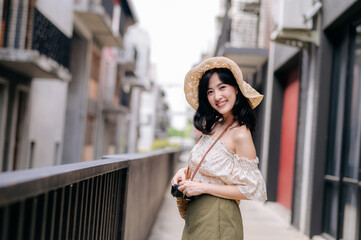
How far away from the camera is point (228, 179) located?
240cm

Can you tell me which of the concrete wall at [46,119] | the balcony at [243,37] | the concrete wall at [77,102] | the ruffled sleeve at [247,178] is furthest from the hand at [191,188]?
the concrete wall at [77,102]

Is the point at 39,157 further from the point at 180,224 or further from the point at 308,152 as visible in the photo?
the point at 308,152

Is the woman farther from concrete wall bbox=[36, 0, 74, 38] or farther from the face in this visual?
concrete wall bbox=[36, 0, 74, 38]

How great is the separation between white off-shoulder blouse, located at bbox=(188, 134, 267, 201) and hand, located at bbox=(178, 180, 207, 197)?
0.08 m

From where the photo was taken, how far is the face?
8.33ft

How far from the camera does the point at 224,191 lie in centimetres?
238

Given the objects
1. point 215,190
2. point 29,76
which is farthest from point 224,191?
point 29,76

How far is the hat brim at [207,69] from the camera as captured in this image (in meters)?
2.50

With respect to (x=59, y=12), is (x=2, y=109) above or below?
below

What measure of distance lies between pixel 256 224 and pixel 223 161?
5.85 meters

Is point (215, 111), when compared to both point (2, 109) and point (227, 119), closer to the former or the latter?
point (227, 119)

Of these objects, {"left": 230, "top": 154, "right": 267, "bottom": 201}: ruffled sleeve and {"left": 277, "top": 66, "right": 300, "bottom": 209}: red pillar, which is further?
{"left": 277, "top": 66, "right": 300, "bottom": 209}: red pillar

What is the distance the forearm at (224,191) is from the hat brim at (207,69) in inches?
20.7

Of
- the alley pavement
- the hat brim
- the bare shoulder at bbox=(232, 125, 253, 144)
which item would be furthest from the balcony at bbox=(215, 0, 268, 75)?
the bare shoulder at bbox=(232, 125, 253, 144)
